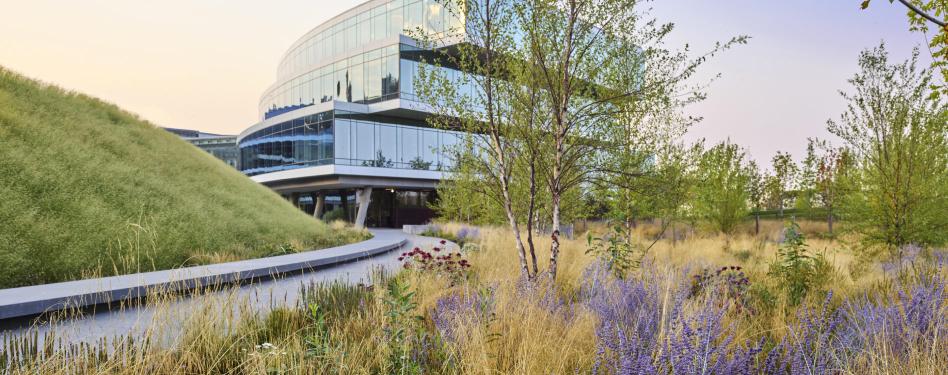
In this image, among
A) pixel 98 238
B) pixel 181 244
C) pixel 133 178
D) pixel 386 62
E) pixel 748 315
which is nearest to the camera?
pixel 748 315

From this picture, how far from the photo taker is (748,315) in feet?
17.3

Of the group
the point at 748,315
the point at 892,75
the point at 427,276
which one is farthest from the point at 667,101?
the point at 892,75

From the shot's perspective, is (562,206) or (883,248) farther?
(562,206)

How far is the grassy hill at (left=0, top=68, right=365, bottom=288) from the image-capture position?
31.0ft

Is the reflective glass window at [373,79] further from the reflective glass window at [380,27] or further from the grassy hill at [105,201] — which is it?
the grassy hill at [105,201]

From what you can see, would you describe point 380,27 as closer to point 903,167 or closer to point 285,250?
point 285,250

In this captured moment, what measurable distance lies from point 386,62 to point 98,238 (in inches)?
1069

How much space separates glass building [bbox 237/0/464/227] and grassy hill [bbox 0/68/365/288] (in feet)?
46.2

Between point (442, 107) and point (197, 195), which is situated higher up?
point (442, 107)

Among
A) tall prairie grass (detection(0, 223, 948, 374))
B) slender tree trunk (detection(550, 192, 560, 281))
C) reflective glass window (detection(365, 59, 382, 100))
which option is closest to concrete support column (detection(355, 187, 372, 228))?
reflective glass window (detection(365, 59, 382, 100))

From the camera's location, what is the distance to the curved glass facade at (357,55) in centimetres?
3631

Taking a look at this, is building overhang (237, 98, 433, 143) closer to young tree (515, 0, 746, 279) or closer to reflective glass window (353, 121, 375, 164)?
reflective glass window (353, 121, 375, 164)

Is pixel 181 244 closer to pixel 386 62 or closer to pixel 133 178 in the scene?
pixel 133 178

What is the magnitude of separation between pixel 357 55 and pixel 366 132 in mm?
6572
